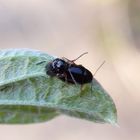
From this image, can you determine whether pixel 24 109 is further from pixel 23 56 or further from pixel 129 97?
pixel 129 97

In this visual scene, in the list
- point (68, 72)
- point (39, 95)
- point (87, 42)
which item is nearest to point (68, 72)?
point (68, 72)

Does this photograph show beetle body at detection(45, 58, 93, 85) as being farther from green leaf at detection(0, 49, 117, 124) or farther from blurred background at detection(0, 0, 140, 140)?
blurred background at detection(0, 0, 140, 140)

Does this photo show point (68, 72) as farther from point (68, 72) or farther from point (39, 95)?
point (39, 95)

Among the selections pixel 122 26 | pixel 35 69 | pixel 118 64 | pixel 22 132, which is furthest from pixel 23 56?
pixel 122 26

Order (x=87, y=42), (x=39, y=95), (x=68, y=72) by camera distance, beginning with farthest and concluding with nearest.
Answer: (x=87, y=42) → (x=68, y=72) → (x=39, y=95)

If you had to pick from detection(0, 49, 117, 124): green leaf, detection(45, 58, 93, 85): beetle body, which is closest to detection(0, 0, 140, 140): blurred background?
detection(45, 58, 93, 85): beetle body

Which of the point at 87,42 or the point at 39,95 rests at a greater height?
the point at 39,95
